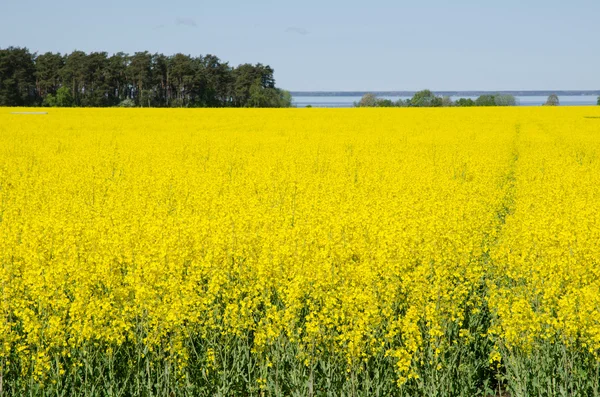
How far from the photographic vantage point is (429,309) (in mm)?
5918

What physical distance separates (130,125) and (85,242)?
92.8ft

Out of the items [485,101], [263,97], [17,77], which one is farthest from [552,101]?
[17,77]

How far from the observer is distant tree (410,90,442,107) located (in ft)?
361

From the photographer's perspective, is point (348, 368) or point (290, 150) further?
point (290, 150)

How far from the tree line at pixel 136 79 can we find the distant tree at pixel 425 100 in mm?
31940

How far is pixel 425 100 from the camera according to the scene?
11750cm

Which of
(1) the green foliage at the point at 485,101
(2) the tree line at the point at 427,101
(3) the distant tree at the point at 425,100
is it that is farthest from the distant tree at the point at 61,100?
(1) the green foliage at the point at 485,101

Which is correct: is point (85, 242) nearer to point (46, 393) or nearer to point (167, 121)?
point (46, 393)

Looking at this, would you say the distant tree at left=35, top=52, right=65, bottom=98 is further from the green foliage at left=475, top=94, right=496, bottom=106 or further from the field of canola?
the field of canola

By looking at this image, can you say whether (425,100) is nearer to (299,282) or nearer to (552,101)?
(552,101)

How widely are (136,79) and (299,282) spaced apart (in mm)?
84110

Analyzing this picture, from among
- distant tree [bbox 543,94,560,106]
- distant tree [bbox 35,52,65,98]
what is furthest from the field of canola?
distant tree [bbox 543,94,560,106]

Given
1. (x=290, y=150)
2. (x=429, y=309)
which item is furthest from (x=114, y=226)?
(x=290, y=150)

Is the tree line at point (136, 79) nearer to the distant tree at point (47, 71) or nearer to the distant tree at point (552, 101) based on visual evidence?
the distant tree at point (47, 71)
